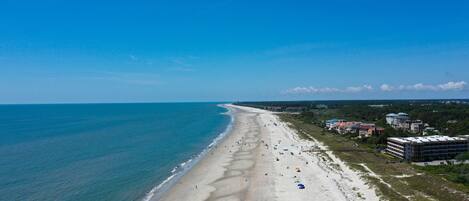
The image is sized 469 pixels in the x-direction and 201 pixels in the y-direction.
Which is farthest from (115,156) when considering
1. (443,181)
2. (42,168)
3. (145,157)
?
(443,181)

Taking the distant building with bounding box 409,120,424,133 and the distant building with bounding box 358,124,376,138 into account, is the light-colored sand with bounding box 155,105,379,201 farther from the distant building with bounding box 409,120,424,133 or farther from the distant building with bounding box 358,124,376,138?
the distant building with bounding box 409,120,424,133

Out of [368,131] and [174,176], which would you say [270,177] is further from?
[368,131]

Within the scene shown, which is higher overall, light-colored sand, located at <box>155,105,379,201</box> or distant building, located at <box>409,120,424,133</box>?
distant building, located at <box>409,120,424,133</box>

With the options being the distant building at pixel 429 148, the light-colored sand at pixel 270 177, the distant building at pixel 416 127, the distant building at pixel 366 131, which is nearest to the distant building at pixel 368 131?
the distant building at pixel 366 131

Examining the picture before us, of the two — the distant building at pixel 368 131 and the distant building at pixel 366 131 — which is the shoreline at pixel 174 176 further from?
the distant building at pixel 368 131

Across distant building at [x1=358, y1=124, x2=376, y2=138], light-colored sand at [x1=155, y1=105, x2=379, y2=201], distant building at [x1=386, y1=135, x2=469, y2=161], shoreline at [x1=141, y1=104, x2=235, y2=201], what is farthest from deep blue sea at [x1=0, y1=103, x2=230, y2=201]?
distant building at [x1=358, y1=124, x2=376, y2=138]
